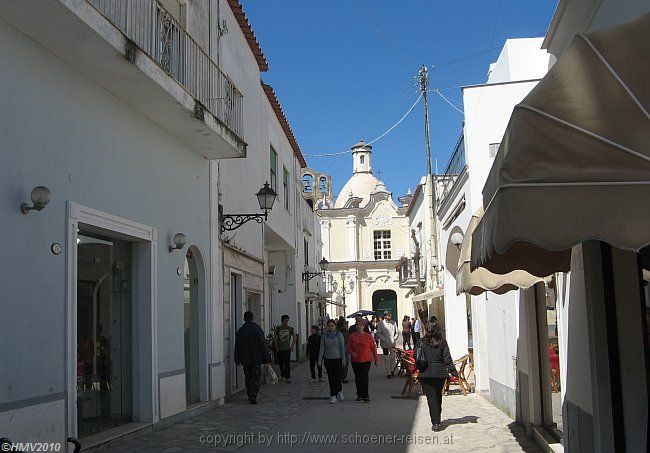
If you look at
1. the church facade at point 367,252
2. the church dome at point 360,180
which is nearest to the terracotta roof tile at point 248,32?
the church facade at point 367,252

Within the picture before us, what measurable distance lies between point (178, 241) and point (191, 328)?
2.21 m

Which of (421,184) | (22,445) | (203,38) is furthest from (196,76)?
(421,184)

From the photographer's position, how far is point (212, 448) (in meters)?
8.94

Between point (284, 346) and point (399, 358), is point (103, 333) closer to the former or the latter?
point (284, 346)

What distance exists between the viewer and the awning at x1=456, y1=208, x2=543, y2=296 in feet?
27.5

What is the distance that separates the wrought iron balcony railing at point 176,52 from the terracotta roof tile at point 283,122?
6331 millimetres

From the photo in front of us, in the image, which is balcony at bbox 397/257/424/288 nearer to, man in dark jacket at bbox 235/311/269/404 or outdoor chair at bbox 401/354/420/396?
outdoor chair at bbox 401/354/420/396

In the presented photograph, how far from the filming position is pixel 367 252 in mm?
53281

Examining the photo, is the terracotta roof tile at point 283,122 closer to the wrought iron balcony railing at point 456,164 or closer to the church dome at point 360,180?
the wrought iron balcony railing at point 456,164

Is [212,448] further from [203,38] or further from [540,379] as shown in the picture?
[203,38]

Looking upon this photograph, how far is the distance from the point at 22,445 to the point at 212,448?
280cm

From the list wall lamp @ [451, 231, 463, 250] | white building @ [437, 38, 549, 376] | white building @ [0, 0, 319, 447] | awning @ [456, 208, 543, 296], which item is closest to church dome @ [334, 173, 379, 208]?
wall lamp @ [451, 231, 463, 250]

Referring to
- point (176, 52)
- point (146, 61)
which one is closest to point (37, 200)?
point (146, 61)

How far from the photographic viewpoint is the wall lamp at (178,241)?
36.9ft
